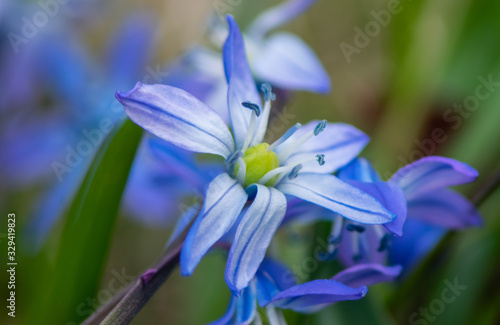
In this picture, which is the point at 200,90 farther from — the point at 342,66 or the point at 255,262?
the point at 342,66

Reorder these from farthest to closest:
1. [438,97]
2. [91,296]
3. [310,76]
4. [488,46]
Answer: [438,97], [488,46], [310,76], [91,296]

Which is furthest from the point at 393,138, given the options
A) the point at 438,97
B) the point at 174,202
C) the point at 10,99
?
the point at 10,99

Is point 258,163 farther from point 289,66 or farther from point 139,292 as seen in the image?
point 289,66

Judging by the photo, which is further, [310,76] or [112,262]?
[112,262]

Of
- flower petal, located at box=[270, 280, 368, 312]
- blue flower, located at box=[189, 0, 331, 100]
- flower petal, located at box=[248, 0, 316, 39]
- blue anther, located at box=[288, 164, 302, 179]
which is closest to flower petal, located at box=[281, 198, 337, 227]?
blue anther, located at box=[288, 164, 302, 179]

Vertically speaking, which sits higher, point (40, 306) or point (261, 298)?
point (261, 298)

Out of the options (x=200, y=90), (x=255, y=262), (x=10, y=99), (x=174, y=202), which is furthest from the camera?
(x=174, y=202)

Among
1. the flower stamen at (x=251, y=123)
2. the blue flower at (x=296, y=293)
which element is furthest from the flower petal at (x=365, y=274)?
the flower stamen at (x=251, y=123)

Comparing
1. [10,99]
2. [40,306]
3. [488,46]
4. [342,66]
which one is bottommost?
[40,306]

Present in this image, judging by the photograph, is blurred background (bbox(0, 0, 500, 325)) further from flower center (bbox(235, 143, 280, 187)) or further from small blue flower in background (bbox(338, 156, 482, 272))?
flower center (bbox(235, 143, 280, 187))
